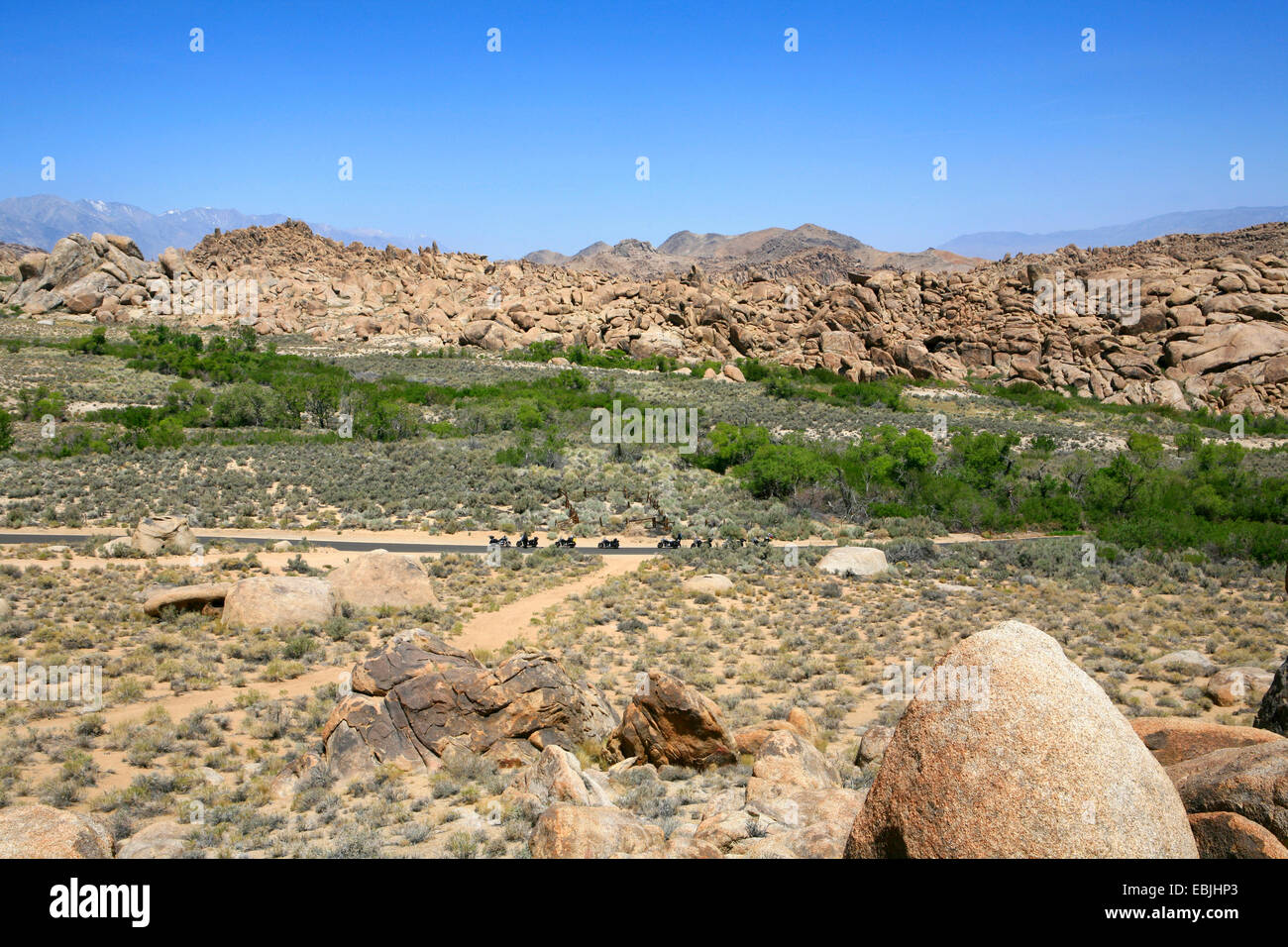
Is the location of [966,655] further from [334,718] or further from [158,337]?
[158,337]

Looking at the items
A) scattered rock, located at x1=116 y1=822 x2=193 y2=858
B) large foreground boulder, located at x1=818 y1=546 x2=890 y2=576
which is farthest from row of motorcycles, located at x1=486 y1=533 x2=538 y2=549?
scattered rock, located at x1=116 y1=822 x2=193 y2=858

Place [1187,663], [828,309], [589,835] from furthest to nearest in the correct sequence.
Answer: [828,309] < [1187,663] < [589,835]

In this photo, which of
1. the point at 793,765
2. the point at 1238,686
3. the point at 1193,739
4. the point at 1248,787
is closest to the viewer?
the point at 1248,787

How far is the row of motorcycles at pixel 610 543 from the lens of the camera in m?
24.0

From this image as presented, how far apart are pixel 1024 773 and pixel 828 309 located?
77.4 m

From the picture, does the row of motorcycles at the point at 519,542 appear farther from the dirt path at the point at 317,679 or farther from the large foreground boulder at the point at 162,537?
the large foreground boulder at the point at 162,537

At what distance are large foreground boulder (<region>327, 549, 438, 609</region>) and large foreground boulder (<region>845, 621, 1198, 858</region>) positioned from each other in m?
15.1

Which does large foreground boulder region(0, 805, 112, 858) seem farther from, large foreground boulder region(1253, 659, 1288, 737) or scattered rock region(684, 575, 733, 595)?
scattered rock region(684, 575, 733, 595)

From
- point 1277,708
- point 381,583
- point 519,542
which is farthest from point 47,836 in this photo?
point 519,542

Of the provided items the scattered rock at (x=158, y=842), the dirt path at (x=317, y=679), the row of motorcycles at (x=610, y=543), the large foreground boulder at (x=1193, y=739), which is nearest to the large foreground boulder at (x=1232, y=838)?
the large foreground boulder at (x=1193, y=739)

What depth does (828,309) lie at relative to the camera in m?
77.4

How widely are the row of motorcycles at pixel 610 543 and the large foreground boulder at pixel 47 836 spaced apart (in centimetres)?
1751

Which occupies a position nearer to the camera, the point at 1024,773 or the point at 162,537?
the point at 1024,773

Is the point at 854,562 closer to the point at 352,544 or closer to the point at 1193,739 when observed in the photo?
the point at 1193,739
